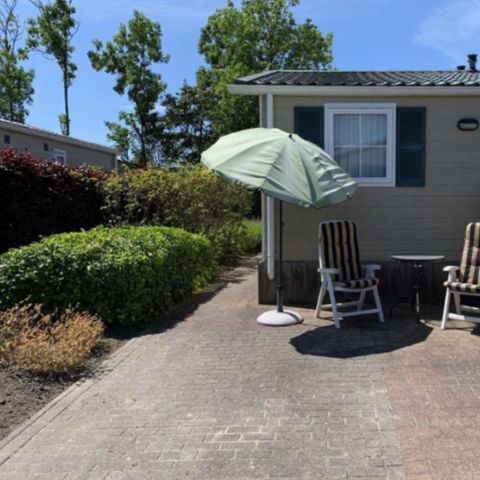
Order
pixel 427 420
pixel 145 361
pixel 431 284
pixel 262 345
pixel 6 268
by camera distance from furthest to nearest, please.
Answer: pixel 431 284 < pixel 6 268 < pixel 262 345 < pixel 145 361 < pixel 427 420

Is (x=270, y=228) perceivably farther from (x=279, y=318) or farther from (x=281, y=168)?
(x=281, y=168)

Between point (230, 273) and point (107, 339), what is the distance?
5.39m

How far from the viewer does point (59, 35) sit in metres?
31.0

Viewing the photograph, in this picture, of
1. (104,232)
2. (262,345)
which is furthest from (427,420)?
(104,232)

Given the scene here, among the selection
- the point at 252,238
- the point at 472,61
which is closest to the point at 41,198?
the point at 252,238

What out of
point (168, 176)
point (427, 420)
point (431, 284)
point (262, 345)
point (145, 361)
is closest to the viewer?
point (427, 420)

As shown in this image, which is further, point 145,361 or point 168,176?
point 168,176

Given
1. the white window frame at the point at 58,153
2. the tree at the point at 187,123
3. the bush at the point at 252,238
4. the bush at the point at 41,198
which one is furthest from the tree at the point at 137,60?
the bush at the point at 41,198

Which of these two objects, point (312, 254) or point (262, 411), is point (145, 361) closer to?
point (262, 411)

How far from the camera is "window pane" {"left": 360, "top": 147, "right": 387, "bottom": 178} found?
26.0 feet

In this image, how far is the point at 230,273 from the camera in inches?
449

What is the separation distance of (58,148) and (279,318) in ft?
48.5

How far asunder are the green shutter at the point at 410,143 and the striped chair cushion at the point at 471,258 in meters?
1.39

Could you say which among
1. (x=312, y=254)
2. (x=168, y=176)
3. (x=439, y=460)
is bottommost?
(x=439, y=460)
